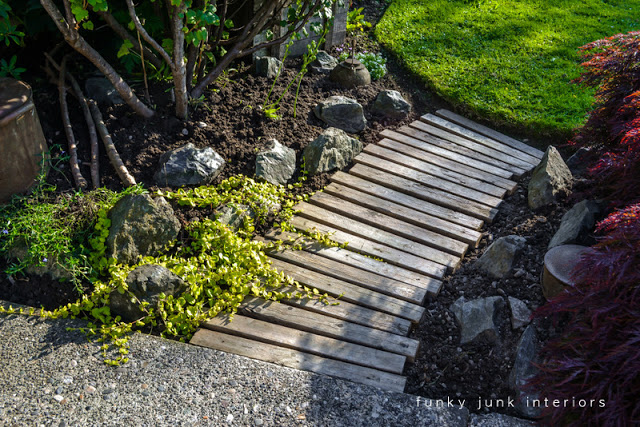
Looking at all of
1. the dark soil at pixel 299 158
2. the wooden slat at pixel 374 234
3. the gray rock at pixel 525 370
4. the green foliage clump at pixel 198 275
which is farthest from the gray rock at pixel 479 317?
the green foliage clump at pixel 198 275

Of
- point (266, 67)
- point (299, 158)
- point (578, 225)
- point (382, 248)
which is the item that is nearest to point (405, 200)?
point (382, 248)

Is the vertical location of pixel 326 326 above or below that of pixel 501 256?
below

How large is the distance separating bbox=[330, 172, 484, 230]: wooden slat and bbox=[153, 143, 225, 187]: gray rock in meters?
1.01

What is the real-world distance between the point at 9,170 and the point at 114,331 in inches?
56.2

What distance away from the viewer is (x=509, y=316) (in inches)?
137

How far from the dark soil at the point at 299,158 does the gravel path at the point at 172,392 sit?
1.22 feet

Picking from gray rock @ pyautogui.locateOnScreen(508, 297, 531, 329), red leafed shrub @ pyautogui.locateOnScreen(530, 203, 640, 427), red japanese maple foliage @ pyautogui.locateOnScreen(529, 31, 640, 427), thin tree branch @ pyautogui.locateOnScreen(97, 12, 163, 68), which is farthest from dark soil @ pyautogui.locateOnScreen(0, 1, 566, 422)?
red leafed shrub @ pyautogui.locateOnScreen(530, 203, 640, 427)

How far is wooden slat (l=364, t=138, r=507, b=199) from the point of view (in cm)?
479

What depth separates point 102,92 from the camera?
4629 millimetres

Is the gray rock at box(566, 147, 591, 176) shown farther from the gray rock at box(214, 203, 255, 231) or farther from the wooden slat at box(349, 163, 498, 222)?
the gray rock at box(214, 203, 255, 231)

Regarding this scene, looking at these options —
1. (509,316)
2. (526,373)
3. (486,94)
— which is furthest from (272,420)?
(486,94)

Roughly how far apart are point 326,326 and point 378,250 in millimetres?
840

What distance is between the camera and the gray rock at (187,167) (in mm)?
4184

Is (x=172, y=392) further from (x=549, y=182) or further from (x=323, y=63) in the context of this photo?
(x=323, y=63)
